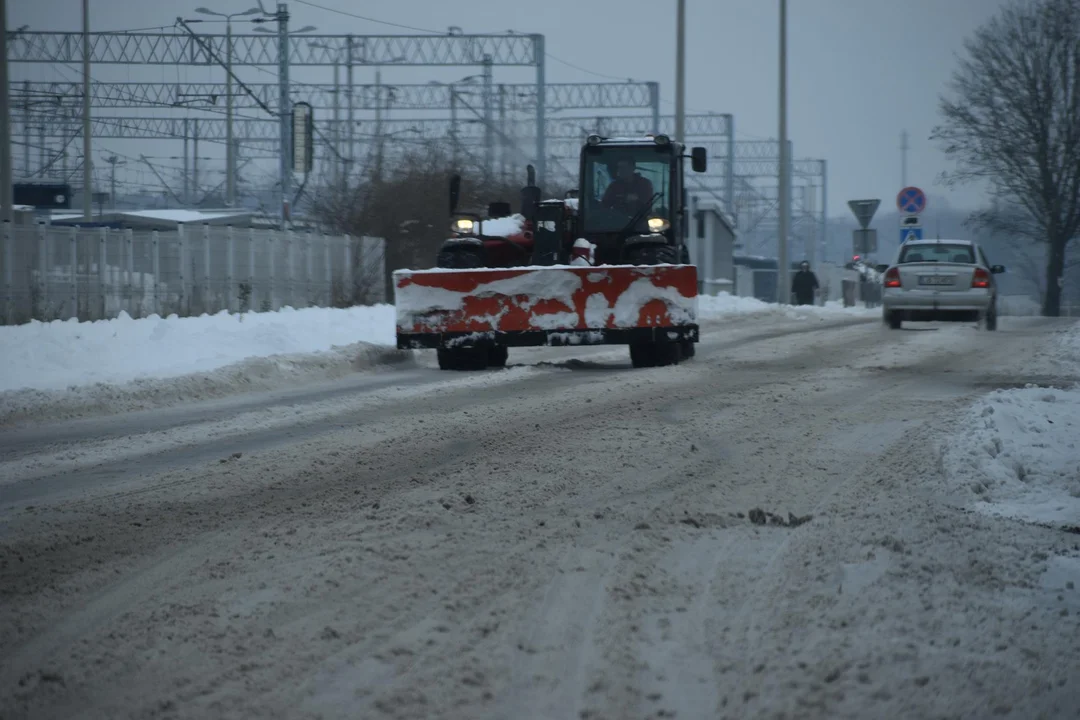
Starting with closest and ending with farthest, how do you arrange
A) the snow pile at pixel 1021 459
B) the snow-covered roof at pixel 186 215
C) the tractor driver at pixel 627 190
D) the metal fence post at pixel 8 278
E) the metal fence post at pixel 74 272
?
the snow pile at pixel 1021 459 → the tractor driver at pixel 627 190 → the metal fence post at pixel 8 278 → the metal fence post at pixel 74 272 → the snow-covered roof at pixel 186 215

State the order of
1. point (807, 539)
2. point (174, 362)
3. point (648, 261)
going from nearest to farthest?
point (807, 539)
point (174, 362)
point (648, 261)

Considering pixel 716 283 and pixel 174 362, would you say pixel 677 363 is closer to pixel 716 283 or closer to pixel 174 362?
pixel 174 362

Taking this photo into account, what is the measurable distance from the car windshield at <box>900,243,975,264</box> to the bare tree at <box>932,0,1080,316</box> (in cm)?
2106

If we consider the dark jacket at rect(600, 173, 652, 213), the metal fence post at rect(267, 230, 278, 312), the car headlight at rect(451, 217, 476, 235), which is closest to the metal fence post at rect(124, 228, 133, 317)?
the metal fence post at rect(267, 230, 278, 312)

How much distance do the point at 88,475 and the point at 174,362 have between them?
21.5 feet

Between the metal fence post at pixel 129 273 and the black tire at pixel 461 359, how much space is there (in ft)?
40.5

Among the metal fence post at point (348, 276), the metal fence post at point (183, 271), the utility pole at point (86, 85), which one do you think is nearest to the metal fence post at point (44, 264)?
→ the metal fence post at point (183, 271)

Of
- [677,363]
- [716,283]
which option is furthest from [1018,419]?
[716,283]

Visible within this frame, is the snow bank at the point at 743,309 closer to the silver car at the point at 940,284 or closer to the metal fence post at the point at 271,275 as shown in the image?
the silver car at the point at 940,284

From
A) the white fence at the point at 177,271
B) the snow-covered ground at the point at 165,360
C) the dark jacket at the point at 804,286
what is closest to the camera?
the snow-covered ground at the point at 165,360

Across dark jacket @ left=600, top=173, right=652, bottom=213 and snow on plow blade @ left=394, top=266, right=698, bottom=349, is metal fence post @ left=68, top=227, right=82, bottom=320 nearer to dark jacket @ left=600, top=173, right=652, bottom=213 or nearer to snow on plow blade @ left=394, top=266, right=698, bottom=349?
snow on plow blade @ left=394, top=266, right=698, bottom=349

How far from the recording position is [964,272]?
77.1 ft

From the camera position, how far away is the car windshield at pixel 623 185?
1529cm

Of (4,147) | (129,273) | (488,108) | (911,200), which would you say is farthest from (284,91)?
(488,108)
